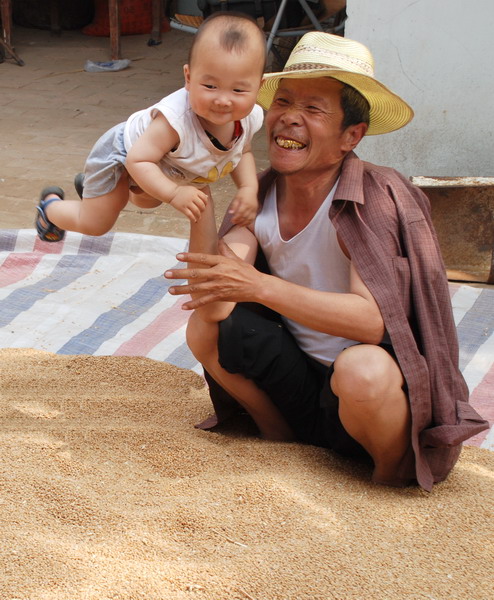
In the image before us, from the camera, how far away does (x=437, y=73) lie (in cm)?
494

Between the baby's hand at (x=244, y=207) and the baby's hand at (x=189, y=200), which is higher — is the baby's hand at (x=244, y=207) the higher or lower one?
the lower one

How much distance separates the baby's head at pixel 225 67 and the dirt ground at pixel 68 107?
8.60 ft

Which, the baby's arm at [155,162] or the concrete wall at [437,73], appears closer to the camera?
the baby's arm at [155,162]

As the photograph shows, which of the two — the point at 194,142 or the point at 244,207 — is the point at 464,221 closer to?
the point at 244,207

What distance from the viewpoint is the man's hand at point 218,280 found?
2.35m

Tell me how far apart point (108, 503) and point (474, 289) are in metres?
2.51

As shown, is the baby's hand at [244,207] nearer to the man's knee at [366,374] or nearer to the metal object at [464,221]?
the man's knee at [366,374]

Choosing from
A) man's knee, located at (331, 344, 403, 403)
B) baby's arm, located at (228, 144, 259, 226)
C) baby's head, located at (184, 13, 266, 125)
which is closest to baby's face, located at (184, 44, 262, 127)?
baby's head, located at (184, 13, 266, 125)

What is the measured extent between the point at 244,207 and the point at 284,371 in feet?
1.66

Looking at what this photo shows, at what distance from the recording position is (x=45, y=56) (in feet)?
30.7

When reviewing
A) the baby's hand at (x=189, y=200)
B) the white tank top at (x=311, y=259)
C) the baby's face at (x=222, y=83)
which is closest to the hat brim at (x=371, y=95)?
the baby's face at (x=222, y=83)

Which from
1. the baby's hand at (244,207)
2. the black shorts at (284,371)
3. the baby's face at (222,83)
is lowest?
the black shorts at (284,371)

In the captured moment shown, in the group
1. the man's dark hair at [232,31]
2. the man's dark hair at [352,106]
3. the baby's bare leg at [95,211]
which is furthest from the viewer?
the baby's bare leg at [95,211]

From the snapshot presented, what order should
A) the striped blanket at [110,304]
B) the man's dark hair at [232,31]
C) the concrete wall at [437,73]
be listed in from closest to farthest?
the man's dark hair at [232,31]
the striped blanket at [110,304]
the concrete wall at [437,73]
